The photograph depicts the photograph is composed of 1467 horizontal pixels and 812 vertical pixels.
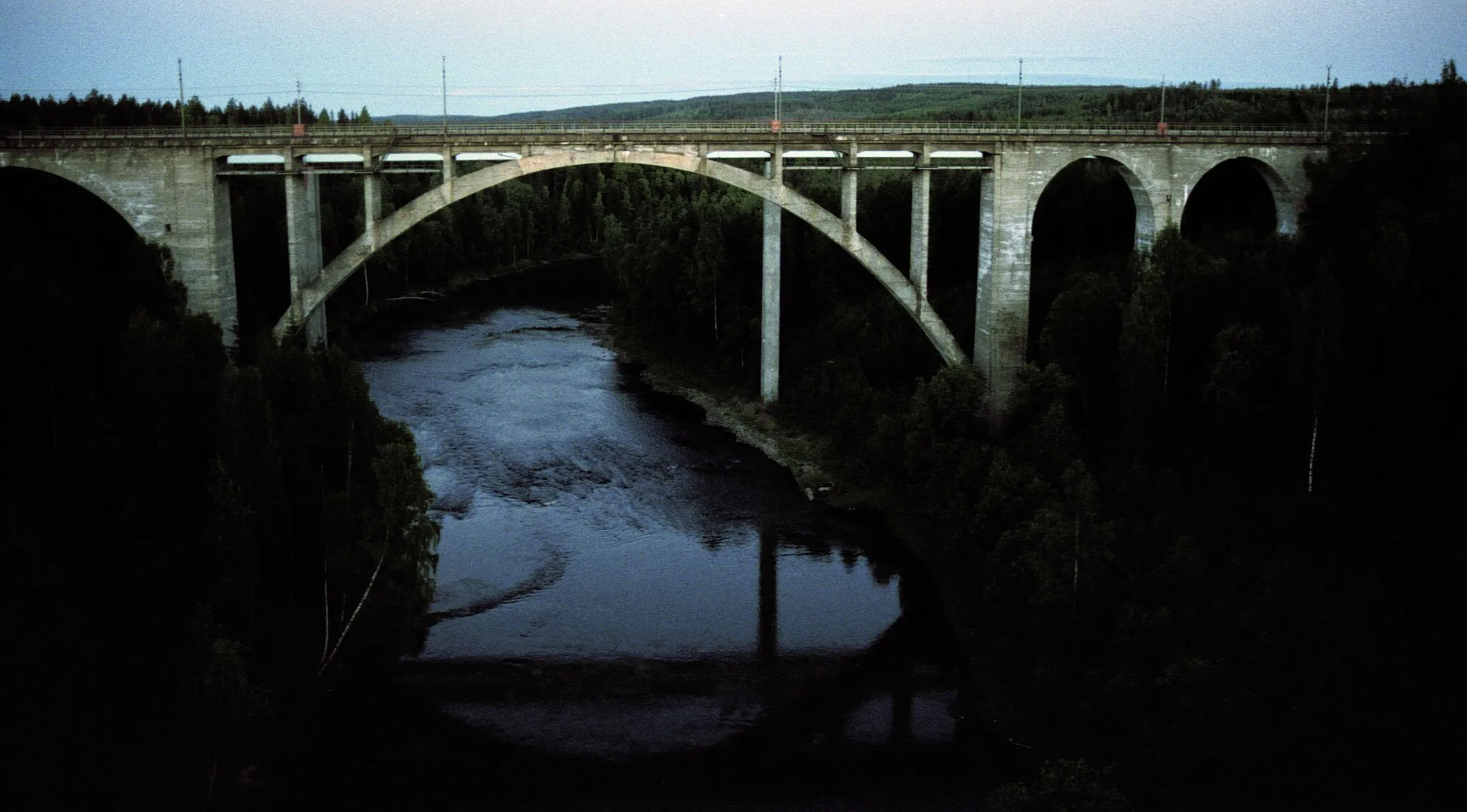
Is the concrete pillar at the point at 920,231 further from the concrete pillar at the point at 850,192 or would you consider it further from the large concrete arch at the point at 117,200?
the large concrete arch at the point at 117,200

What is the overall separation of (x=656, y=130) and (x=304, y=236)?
27.3 feet

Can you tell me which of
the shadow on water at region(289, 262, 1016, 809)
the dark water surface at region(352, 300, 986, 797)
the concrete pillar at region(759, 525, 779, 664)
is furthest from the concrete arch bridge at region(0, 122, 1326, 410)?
the shadow on water at region(289, 262, 1016, 809)

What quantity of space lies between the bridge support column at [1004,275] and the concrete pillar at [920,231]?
4.59 ft

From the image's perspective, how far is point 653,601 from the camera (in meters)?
24.7

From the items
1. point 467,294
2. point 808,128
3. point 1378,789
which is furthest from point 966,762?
point 467,294

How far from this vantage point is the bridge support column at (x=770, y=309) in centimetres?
3500

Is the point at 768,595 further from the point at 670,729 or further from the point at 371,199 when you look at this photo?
the point at 371,199

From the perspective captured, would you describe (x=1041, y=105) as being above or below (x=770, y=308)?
above

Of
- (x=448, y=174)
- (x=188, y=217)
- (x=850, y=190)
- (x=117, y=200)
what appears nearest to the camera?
(x=117, y=200)

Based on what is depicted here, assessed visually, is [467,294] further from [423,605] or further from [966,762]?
[966,762]

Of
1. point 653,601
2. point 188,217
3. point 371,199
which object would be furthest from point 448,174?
point 653,601

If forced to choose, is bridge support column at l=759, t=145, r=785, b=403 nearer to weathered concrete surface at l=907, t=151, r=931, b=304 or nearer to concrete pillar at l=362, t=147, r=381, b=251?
weathered concrete surface at l=907, t=151, r=931, b=304

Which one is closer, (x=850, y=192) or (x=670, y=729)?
(x=670, y=729)

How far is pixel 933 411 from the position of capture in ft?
97.7
